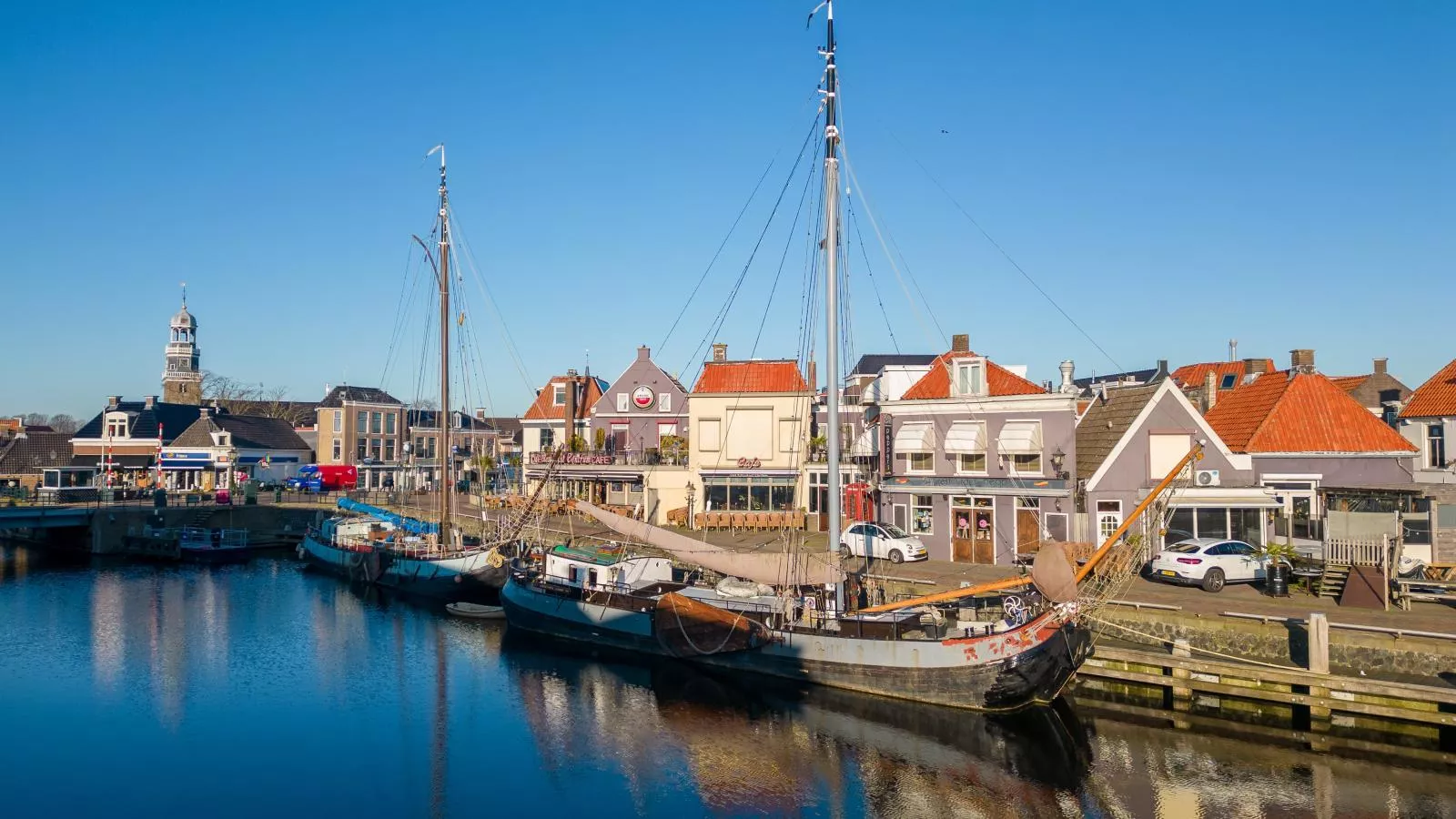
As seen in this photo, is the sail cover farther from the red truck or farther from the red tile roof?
the red truck

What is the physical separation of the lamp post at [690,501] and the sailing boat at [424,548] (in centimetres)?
1100

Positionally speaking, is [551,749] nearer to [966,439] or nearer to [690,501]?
[966,439]

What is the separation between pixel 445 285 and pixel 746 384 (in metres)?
17.5

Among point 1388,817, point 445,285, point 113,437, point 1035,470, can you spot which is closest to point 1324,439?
point 1035,470

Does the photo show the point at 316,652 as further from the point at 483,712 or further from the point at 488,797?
the point at 488,797

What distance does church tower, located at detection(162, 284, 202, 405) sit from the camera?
107 m

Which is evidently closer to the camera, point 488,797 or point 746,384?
point 488,797

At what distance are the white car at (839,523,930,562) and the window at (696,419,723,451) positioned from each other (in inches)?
523

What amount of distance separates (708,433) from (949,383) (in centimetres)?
1566

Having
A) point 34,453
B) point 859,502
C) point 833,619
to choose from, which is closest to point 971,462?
point 859,502

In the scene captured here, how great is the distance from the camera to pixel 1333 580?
29.0 meters

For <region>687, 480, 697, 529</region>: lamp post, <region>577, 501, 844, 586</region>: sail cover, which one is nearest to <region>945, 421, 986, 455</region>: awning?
<region>577, 501, 844, 586</region>: sail cover

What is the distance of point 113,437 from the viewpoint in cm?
8125

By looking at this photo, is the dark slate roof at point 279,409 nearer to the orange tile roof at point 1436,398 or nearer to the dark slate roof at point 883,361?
the dark slate roof at point 883,361
